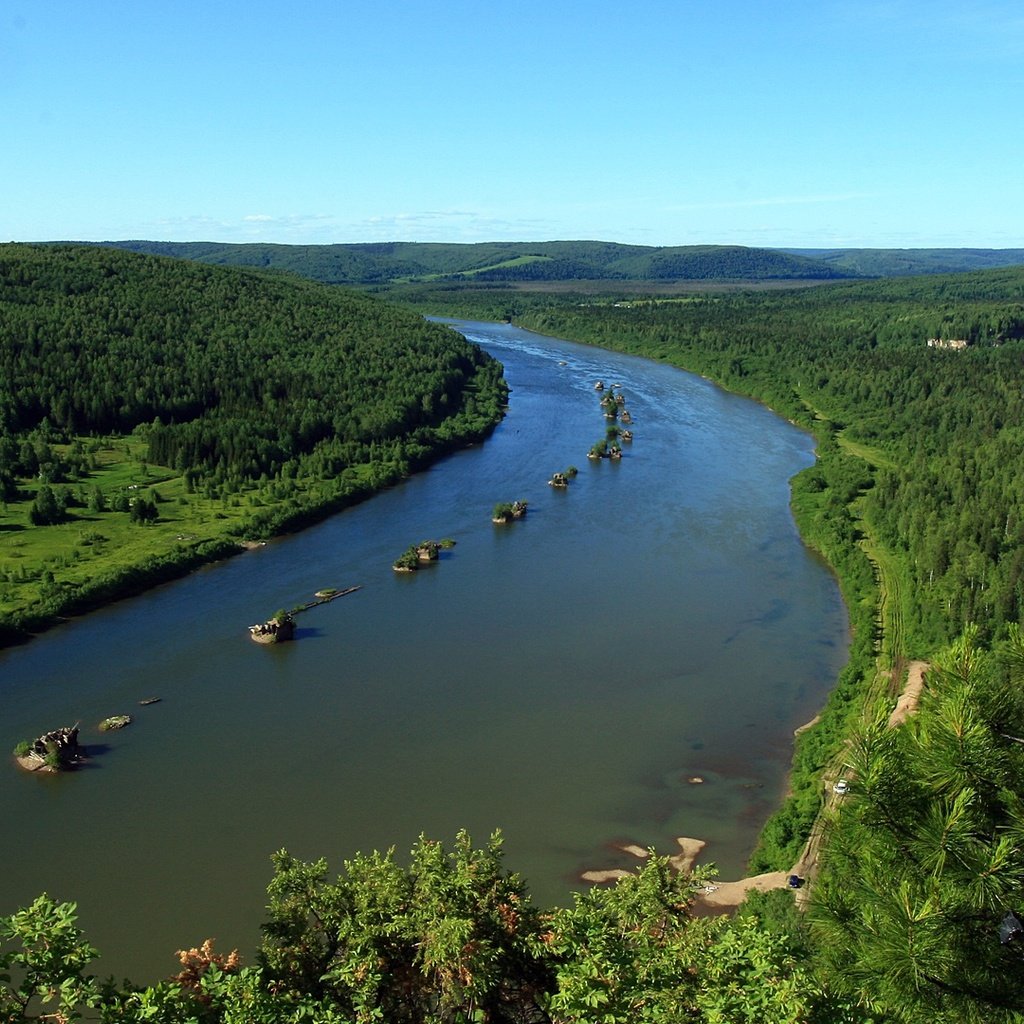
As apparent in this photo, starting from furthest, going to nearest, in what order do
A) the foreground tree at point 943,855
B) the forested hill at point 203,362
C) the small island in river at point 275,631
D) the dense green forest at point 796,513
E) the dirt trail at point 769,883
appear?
the forested hill at point 203,362
the small island in river at point 275,631
the dirt trail at point 769,883
the dense green forest at point 796,513
the foreground tree at point 943,855

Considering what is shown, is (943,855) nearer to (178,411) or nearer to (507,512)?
(507,512)

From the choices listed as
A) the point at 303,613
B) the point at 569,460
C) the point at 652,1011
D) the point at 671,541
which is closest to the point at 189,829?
the point at 303,613

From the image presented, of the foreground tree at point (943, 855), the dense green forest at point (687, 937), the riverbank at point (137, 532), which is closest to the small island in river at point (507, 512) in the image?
the riverbank at point (137, 532)

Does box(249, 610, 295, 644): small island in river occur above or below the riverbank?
below

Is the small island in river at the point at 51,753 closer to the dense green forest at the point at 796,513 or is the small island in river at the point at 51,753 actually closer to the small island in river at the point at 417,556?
the dense green forest at the point at 796,513

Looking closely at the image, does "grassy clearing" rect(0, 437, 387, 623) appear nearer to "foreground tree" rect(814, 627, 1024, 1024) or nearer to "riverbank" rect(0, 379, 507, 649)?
"riverbank" rect(0, 379, 507, 649)

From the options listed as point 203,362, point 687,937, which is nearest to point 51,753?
point 687,937

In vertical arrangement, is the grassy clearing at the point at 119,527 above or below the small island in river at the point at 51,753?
above

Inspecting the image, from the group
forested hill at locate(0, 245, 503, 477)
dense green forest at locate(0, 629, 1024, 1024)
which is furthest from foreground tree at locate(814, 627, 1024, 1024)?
forested hill at locate(0, 245, 503, 477)
